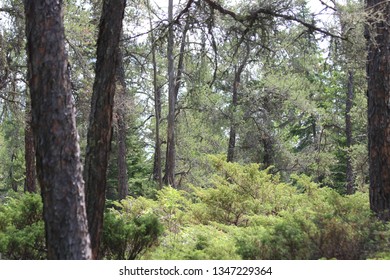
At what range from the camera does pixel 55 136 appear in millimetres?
3738

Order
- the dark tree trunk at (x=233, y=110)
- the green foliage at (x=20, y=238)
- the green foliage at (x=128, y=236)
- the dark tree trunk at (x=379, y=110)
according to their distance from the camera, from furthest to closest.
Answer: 1. the dark tree trunk at (x=233, y=110)
2. the dark tree trunk at (x=379, y=110)
3. the green foliage at (x=128, y=236)
4. the green foliage at (x=20, y=238)

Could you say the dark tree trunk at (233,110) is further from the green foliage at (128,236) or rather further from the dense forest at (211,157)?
the green foliage at (128,236)

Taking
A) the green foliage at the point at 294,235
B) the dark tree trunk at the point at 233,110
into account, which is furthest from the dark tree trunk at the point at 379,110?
the dark tree trunk at the point at 233,110

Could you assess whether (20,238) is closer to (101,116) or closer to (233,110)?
(101,116)

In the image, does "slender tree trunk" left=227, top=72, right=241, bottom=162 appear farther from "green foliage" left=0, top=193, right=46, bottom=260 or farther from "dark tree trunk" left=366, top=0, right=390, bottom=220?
"green foliage" left=0, top=193, right=46, bottom=260

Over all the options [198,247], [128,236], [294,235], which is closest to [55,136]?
[128,236]

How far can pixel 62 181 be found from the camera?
12.2 feet

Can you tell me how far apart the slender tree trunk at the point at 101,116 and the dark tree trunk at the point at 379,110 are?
3.32 meters

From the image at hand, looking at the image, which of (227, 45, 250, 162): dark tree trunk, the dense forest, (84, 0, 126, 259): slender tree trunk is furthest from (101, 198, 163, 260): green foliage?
(227, 45, 250, 162): dark tree trunk

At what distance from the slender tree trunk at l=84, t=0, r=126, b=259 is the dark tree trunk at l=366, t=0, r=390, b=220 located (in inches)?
131

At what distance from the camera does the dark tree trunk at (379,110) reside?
6.24 m

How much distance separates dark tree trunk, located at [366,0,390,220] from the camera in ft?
20.5

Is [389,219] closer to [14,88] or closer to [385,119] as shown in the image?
[385,119]

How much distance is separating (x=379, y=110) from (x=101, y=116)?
11.9 ft
